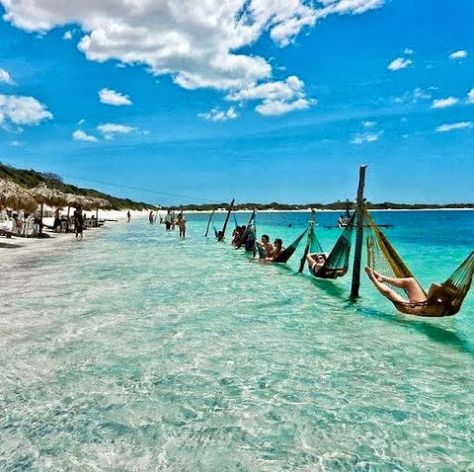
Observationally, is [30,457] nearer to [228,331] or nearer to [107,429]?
[107,429]

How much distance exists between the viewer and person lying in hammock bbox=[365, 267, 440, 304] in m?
8.22

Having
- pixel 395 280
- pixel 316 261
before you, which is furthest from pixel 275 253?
pixel 395 280

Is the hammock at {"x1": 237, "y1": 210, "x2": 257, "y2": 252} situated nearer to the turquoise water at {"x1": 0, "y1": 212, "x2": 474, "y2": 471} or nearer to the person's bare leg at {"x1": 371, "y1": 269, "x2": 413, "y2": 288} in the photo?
the turquoise water at {"x1": 0, "y1": 212, "x2": 474, "y2": 471}

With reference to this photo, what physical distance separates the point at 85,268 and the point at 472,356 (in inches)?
424

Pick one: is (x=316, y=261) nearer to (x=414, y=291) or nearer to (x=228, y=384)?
(x=414, y=291)

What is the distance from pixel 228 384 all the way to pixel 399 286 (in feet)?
15.7

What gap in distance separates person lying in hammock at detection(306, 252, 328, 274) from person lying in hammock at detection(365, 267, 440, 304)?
12.5 ft

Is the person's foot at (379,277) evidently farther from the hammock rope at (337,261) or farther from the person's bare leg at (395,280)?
the hammock rope at (337,261)

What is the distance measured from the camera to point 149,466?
139 inches

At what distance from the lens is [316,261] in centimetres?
1387

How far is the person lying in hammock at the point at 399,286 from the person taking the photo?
8.22 meters

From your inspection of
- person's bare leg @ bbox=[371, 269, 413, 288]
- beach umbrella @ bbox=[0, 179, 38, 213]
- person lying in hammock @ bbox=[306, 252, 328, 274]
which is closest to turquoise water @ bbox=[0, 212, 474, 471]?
person's bare leg @ bbox=[371, 269, 413, 288]

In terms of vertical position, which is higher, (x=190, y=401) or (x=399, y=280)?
(x=399, y=280)

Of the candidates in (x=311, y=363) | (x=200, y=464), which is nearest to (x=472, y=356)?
(x=311, y=363)
